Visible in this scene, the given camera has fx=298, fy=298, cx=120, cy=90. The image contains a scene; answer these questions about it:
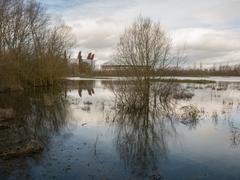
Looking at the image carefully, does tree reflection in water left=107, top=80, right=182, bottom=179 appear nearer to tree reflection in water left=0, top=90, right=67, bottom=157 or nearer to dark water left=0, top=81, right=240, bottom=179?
dark water left=0, top=81, right=240, bottom=179

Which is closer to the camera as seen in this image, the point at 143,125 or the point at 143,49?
the point at 143,125

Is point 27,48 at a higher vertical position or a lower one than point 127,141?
higher

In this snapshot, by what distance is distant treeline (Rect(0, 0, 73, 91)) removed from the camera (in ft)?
113

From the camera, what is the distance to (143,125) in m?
Result: 15.9

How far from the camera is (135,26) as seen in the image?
22.1 metres

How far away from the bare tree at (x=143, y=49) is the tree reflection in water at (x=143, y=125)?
1.33 meters

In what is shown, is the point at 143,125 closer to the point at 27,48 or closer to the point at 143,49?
the point at 143,49

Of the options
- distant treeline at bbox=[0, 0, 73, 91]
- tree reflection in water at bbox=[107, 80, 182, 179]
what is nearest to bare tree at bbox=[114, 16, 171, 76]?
tree reflection in water at bbox=[107, 80, 182, 179]

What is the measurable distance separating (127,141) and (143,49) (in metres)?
10.4

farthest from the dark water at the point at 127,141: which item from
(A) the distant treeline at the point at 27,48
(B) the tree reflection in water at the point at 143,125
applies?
(A) the distant treeline at the point at 27,48

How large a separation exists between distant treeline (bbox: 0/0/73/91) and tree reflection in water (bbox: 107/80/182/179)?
1659 cm

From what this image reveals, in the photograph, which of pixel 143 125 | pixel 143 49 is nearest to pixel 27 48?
pixel 143 49

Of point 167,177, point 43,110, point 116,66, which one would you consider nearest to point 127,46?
point 116,66

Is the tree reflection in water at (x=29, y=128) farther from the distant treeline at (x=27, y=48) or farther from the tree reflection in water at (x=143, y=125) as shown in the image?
the distant treeline at (x=27, y=48)
